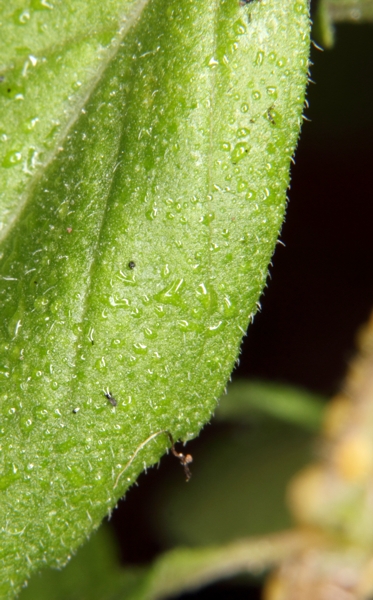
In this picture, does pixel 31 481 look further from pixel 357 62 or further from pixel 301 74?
pixel 357 62

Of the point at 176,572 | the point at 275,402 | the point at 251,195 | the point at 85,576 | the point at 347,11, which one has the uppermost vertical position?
the point at 347,11

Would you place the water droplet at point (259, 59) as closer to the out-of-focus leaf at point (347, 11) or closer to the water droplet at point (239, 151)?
the water droplet at point (239, 151)

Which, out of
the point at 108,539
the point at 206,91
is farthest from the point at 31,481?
the point at 108,539

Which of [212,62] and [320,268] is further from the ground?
[212,62]

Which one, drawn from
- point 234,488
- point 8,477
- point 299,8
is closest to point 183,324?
point 8,477

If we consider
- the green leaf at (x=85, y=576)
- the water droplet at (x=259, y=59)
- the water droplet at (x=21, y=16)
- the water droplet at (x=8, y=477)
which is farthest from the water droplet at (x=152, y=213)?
the green leaf at (x=85, y=576)

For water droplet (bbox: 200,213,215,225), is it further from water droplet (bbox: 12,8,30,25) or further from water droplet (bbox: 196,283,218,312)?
water droplet (bbox: 12,8,30,25)

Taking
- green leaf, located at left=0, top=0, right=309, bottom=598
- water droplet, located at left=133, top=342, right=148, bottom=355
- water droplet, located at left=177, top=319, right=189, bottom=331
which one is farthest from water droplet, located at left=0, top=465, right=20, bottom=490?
water droplet, located at left=177, top=319, right=189, bottom=331

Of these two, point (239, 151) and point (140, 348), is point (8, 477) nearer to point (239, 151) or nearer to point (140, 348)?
point (140, 348)
